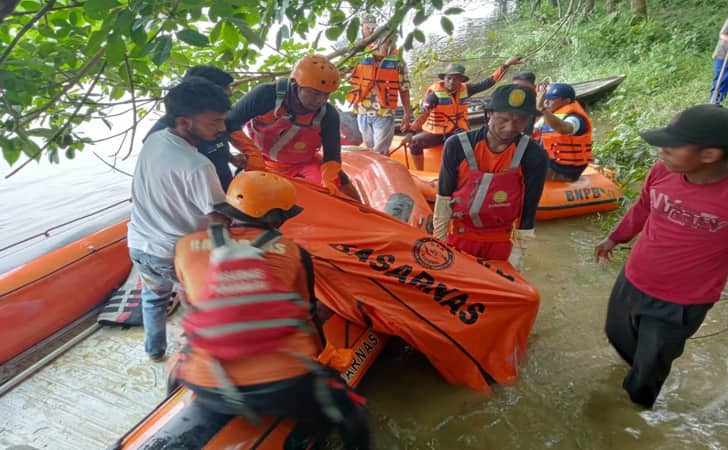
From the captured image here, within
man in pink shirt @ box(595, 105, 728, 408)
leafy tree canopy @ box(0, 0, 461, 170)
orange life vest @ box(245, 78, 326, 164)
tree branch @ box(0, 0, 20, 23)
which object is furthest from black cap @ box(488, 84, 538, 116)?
tree branch @ box(0, 0, 20, 23)

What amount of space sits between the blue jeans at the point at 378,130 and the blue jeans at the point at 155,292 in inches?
132

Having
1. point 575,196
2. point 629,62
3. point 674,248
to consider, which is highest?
point 674,248

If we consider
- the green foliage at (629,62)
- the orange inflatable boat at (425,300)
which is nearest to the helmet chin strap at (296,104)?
the orange inflatable boat at (425,300)

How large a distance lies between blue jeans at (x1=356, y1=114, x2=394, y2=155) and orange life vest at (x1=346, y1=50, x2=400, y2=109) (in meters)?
0.23

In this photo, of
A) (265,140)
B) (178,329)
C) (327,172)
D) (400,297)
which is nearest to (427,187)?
(327,172)

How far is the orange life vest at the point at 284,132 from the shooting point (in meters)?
2.85

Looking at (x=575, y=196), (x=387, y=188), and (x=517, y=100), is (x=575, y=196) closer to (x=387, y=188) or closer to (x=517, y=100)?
(x=387, y=188)

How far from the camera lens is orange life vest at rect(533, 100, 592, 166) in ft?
14.7

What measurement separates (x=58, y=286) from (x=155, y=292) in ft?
3.77

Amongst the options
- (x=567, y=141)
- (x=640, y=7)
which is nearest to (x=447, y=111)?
(x=567, y=141)

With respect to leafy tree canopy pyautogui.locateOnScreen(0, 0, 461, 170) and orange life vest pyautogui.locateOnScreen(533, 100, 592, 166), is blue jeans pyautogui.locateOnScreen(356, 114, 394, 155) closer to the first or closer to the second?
orange life vest pyautogui.locateOnScreen(533, 100, 592, 166)

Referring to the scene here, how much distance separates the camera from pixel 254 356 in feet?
4.79

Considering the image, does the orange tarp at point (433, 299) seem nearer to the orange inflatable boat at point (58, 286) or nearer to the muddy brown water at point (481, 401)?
the muddy brown water at point (481, 401)

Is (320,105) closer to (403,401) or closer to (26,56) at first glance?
(26,56)
